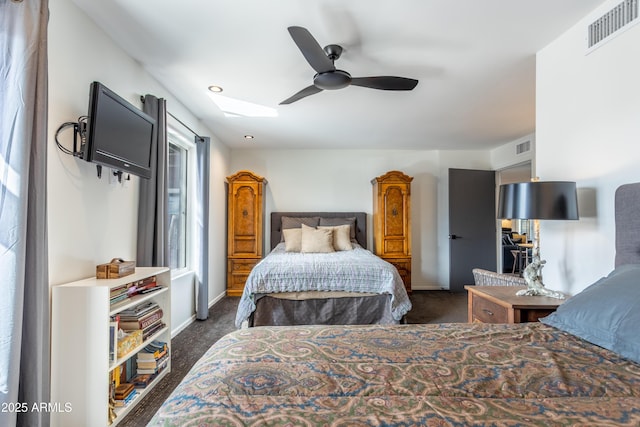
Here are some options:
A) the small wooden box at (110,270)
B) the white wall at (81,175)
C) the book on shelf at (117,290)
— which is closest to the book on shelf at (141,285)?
the book on shelf at (117,290)

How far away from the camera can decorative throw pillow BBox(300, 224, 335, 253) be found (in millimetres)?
4258

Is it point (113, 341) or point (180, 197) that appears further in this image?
point (180, 197)

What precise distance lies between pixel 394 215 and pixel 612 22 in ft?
A: 11.2

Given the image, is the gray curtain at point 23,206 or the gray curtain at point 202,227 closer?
the gray curtain at point 23,206

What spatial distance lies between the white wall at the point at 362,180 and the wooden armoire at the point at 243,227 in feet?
1.52

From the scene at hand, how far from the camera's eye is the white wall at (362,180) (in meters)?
→ 5.21

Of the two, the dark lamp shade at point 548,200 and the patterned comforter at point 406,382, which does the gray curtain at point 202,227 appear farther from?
the dark lamp shade at point 548,200

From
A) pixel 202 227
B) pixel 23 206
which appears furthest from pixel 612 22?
pixel 202 227

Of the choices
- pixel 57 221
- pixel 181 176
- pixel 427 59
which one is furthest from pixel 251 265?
pixel 427 59

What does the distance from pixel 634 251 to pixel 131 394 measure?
9.71 feet

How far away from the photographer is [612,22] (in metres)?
1.67

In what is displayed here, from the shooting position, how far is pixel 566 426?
25.7 inches

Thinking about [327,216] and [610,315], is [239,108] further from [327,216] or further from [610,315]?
[610,315]

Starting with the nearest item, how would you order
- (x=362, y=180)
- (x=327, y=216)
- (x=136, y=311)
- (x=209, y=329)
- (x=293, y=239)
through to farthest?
1. (x=136, y=311)
2. (x=209, y=329)
3. (x=293, y=239)
4. (x=327, y=216)
5. (x=362, y=180)
